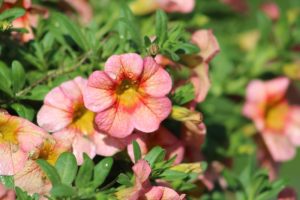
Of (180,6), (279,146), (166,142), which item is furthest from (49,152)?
(279,146)

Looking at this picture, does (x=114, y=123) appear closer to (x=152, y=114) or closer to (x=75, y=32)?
(x=152, y=114)

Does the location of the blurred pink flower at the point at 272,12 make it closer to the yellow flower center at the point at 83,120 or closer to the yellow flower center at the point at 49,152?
the yellow flower center at the point at 83,120

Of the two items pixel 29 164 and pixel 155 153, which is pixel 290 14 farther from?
pixel 29 164

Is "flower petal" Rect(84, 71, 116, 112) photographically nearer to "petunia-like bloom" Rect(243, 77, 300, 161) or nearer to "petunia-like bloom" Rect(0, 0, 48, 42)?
"petunia-like bloom" Rect(0, 0, 48, 42)

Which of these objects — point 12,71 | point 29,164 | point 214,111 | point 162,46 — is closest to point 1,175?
point 29,164

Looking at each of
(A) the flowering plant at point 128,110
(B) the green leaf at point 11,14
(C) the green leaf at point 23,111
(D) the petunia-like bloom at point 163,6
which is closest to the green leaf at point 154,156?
(A) the flowering plant at point 128,110

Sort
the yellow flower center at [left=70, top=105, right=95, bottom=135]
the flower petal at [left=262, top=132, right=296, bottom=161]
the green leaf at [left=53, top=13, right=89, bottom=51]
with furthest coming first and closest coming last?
1. the flower petal at [left=262, top=132, right=296, bottom=161]
2. the green leaf at [left=53, top=13, right=89, bottom=51]
3. the yellow flower center at [left=70, top=105, right=95, bottom=135]

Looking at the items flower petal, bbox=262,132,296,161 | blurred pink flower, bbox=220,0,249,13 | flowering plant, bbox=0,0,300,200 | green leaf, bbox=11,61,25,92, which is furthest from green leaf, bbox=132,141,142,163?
blurred pink flower, bbox=220,0,249,13
